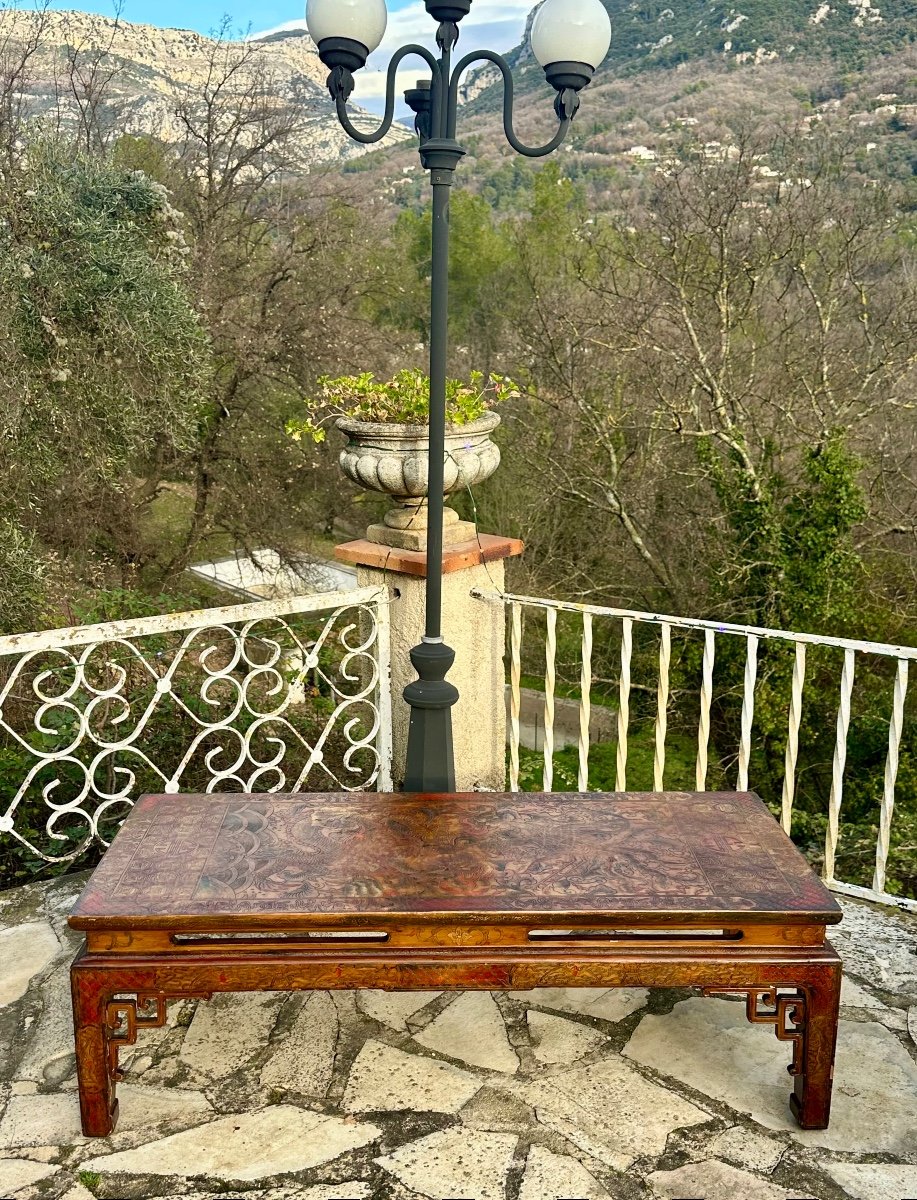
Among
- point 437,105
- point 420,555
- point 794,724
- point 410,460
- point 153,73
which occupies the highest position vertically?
point 153,73

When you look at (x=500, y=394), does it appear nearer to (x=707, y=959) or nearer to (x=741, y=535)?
(x=707, y=959)

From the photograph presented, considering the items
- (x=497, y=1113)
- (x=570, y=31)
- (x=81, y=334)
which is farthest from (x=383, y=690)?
(x=81, y=334)

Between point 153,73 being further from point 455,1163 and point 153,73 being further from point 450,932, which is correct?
point 455,1163

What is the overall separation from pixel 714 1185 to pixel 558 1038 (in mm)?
536

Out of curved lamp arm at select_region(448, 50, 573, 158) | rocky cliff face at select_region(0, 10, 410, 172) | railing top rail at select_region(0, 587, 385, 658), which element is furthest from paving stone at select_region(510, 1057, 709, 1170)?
rocky cliff face at select_region(0, 10, 410, 172)

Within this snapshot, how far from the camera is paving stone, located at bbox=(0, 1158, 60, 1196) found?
1.92m

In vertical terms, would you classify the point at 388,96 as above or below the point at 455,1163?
above

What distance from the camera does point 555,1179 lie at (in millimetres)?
1938

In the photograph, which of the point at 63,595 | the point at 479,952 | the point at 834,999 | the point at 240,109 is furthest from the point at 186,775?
the point at 240,109

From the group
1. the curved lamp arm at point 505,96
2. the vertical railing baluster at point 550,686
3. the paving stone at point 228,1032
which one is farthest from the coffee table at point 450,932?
the curved lamp arm at point 505,96

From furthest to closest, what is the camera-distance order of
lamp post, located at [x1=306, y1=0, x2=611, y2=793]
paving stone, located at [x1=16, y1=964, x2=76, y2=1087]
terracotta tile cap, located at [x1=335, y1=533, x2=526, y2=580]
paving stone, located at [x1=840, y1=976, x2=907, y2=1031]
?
1. terracotta tile cap, located at [x1=335, y1=533, x2=526, y2=580]
2. lamp post, located at [x1=306, y1=0, x2=611, y2=793]
3. paving stone, located at [x1=840, y1=976, x2=907, y2=1031]
4. paving stone, located at [x1=16, y1=964, x2=76, y2=1087]

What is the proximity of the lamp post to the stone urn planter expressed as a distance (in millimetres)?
376

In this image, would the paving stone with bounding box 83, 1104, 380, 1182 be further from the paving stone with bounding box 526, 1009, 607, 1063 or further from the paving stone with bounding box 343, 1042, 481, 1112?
the paving stone with bounding box 526, 1009, 607, 1063

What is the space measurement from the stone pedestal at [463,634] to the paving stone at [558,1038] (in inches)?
42.6
